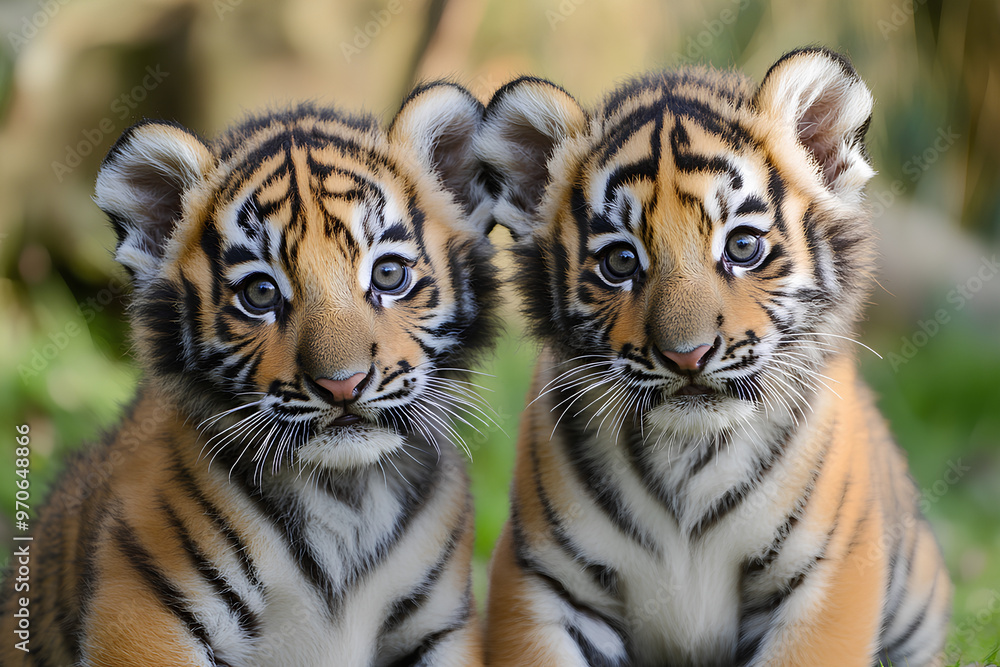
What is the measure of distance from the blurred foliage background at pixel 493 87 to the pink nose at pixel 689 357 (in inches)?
101

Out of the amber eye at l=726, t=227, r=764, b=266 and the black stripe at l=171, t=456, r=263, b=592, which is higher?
the amber eye at l=726, t=227, r=764, b=266

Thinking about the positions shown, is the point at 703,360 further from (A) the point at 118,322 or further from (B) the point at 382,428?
(A) the point at 118,322

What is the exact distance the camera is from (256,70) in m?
5.26

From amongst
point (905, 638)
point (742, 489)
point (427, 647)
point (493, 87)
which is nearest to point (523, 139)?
point (742, 489)

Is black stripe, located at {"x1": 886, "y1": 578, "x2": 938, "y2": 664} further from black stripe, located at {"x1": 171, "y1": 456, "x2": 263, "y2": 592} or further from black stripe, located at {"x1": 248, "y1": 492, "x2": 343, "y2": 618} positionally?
black stripe, located at {"x1": 171, "y1": 456, "x2": 263, "y2": 592}

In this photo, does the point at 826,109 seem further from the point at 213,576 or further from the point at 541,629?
the point at 213,576

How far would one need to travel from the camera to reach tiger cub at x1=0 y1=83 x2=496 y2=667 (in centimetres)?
220

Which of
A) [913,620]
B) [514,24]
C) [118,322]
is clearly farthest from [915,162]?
[118,322]

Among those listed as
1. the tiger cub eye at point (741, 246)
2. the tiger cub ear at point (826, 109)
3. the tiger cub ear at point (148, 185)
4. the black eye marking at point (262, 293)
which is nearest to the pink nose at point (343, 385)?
the black eye marking at point (262, 293)

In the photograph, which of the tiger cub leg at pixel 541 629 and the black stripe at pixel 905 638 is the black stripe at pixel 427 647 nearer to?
the tiger cub leg at pixel 541 629

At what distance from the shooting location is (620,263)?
2301 mm

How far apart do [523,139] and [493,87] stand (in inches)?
87.2

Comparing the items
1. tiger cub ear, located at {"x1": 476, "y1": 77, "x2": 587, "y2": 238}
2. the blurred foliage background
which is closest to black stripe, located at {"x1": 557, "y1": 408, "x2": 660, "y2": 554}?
tiger cub ear, located at {"x1": 476, "y1": 77, "x2": 587, "y2": 238}

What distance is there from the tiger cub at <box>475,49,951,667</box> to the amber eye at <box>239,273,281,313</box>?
696 millimetres
